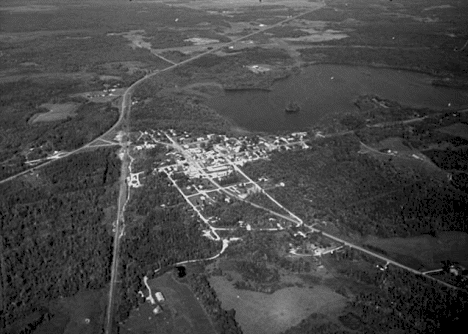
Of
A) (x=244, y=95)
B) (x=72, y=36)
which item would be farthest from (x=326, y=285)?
(x=72, y=36)

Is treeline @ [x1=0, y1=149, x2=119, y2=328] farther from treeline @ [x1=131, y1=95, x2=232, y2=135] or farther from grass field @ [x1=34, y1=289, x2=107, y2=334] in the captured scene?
treeline @ [x1=131, y1=95, x2=232, y2=135]

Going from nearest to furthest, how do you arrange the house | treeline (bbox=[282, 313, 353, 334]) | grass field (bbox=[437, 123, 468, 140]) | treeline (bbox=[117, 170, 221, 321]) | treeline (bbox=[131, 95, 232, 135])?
treeline (bbox=[282, 313, 353, 334]), the house, treeline (bbox=[117, 170, 221, 321]), grass field (bbox=[437, 123, 468, 140]), treeline (bbox=[131, 95, 232, 135])

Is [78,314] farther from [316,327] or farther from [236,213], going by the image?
[316,327]

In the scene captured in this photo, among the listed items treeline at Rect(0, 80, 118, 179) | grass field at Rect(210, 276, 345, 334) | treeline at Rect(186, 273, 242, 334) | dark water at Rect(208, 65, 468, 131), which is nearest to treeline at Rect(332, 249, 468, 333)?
grass field at Rect(210, 276, 345, 334)

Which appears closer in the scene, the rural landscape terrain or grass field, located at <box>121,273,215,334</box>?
grass field, located at <box>121,273,215,334</box>

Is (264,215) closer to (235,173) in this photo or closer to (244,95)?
(235,173)

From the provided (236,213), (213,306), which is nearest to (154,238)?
(236,213)

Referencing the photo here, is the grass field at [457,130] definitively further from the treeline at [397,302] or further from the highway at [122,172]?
the highway at [122,172]

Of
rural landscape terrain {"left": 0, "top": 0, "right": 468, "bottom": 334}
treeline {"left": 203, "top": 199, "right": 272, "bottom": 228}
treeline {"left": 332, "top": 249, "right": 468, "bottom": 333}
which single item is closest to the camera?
treeline {"left": 332, "top": 249, "right": 468, "bottom": 333}

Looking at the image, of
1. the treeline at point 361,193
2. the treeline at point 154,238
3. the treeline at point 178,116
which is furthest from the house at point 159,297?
the treeline at point 178,116
